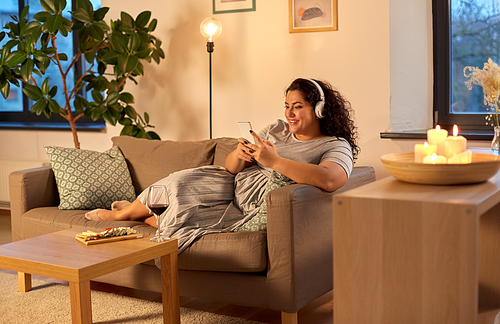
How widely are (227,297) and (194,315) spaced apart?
0.26 m

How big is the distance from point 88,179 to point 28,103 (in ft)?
8.27

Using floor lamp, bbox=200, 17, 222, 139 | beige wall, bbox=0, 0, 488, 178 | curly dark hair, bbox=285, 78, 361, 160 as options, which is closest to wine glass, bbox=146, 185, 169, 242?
curly dark hair, bbox=285, 78, 361, 160

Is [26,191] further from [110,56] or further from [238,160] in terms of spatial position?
[238,160]

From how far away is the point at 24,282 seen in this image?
2.63 metres

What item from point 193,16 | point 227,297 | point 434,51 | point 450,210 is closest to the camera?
point 450,210

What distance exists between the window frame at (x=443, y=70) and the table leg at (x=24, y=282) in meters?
2.54

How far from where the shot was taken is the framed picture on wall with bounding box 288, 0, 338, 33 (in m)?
3.20

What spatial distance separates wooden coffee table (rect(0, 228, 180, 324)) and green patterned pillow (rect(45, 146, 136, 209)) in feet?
2.01

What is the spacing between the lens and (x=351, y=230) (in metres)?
1.11

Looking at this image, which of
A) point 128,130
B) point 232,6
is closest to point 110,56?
point 128,130

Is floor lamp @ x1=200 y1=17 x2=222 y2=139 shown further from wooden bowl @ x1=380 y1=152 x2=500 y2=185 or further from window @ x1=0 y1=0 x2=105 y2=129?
wooden bowl @ x1=380 y1=152 x2=500 y2=185

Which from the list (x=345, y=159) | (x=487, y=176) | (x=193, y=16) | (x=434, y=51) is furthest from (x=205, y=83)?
(x=487, y=176)

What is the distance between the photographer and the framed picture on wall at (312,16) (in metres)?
3.20

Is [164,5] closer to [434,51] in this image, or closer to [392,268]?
[434,51]
